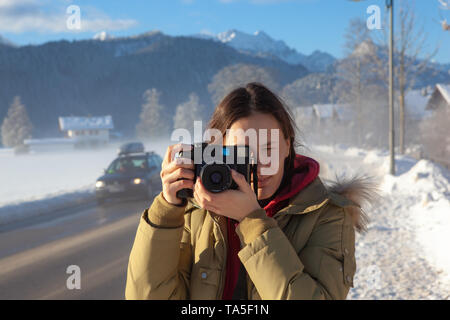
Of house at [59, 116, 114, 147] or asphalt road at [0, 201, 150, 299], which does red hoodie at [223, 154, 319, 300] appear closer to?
asphalt road at [0, 201, 150, 299]

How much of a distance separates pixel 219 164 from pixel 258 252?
0.34 metres

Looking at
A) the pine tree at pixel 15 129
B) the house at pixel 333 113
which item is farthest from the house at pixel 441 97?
the pine tree at pixel 15 129

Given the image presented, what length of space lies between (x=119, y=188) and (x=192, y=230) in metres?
10.5

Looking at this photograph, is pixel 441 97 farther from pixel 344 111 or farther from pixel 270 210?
pixel 270 210

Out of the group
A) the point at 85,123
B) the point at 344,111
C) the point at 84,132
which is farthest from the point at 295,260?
the point at 84,132

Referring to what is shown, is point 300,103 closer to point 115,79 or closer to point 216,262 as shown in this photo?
point 216,262

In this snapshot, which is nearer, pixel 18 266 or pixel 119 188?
pixel 18 266

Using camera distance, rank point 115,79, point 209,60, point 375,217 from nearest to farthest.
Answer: point 375,217 < point 115,79 < point 209,60

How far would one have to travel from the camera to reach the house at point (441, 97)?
22.6m

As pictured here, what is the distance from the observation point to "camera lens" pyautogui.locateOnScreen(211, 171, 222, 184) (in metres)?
1.33

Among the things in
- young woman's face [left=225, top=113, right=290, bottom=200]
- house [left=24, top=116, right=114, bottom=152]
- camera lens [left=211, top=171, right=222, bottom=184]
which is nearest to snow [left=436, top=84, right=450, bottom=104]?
young woman's face [left=225, top=113, right=290, bottom=200]

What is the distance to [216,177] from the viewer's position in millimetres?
1334

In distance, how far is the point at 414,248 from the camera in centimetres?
550

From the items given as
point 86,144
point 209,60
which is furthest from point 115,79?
point 86,144
